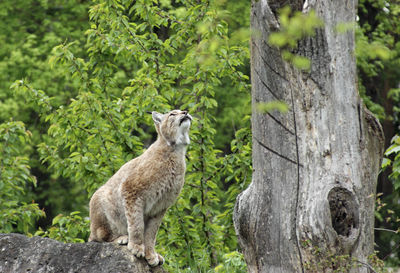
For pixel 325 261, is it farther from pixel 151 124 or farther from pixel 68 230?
pixel 68 230

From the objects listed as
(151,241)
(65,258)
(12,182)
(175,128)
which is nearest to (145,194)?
(151,241)

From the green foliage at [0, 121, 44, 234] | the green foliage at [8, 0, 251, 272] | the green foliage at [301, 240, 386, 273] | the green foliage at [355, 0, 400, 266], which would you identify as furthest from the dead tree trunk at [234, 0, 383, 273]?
the green foliage at [355, 0, 400, 266]

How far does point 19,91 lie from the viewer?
970 centimetres

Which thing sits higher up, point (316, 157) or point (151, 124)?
point (316, 157)

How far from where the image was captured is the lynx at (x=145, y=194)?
22.3ft

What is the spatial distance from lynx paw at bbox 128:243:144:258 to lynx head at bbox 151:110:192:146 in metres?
1.24

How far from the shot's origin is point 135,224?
6.75 m

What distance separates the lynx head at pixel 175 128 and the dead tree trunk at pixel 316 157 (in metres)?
1.91

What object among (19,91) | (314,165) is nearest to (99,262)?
(314,165)

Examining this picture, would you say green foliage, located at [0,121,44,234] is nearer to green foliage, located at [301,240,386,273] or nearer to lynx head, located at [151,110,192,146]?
lynx head, located at [151,110,192,146]

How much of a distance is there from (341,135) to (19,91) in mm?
6224

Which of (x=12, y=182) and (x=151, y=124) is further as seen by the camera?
(x=12, y=182)

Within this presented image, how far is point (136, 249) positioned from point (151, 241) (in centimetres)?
32

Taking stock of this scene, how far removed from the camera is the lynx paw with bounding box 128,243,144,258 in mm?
6691
